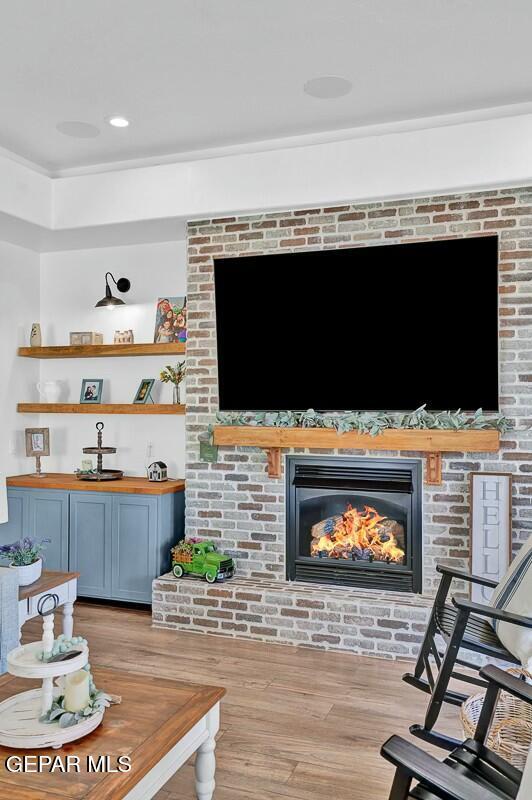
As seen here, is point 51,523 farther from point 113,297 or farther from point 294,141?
point 294,141

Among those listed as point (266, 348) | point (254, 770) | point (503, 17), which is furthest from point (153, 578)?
point (503, 17)

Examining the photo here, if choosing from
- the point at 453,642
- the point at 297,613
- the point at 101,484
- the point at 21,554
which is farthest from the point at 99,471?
the point at 453,642

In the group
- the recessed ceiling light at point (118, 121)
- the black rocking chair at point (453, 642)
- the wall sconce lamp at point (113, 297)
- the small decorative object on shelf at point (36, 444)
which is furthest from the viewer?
the small decorative object on shelf at point (36, 444)

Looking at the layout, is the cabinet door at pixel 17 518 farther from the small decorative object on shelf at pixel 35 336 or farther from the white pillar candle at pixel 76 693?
the white pillar candle at pixel 76 693

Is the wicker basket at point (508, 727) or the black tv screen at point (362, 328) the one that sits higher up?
the black tv screen at point (362, 328)

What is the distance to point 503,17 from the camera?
2.82m

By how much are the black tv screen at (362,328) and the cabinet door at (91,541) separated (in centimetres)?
115

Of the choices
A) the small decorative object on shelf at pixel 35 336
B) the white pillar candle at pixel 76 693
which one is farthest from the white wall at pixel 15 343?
the white pillar candle at pixel 76 693

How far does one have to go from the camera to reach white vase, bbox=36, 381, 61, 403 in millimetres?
5289

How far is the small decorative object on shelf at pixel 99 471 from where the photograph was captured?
16.0ft

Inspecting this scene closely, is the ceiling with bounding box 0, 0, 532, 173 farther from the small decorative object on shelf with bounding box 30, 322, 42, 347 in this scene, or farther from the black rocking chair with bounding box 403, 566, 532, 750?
the black rocking chair with bounding box 403, 566, 532, 750

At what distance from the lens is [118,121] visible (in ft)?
12.6

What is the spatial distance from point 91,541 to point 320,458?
1732 millimetres

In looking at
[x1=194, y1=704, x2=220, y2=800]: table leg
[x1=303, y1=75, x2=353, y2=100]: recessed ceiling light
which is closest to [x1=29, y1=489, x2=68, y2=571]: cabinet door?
[x1=194, y1=704, x2=220, y2=800]: table leg
